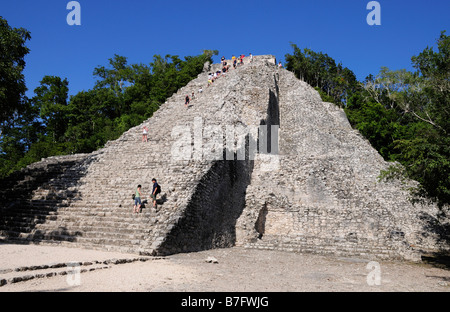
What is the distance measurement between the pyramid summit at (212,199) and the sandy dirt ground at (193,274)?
1.34 meters

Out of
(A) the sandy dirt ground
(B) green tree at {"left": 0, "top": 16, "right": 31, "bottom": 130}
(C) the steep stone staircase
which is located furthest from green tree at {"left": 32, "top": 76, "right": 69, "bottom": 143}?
(A) the sandy dirt ground

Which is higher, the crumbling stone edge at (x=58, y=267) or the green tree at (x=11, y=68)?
the green tree at (x=11, y=68)

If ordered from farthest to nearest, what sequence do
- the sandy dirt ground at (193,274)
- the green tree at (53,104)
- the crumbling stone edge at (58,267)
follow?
the green tree at (53,104) → the sandy dirt ground at (193,274) → the crumbling stone edge at (58,267)

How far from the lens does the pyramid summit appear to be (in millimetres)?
10219

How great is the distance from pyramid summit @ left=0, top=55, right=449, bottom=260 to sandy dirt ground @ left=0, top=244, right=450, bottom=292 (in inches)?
52.8

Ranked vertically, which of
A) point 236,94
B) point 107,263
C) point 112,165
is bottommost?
point 107,263

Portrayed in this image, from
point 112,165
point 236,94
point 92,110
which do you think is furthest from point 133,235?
point 92,110

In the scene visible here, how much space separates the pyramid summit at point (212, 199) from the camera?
33.5 feet

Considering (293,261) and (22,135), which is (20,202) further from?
(22,135)

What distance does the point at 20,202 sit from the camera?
1237cm

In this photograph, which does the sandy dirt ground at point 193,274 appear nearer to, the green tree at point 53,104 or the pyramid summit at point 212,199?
the pyramid summit at point 212,199

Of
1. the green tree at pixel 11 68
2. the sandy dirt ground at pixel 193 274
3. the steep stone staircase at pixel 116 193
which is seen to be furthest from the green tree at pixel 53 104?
the sandy dirt ground at pixel 193 274

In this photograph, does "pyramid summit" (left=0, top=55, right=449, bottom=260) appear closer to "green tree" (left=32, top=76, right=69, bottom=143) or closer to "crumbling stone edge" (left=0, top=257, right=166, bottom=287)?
"crumbling stone edge" (left=0, top=257, right=166, bottom=287)
